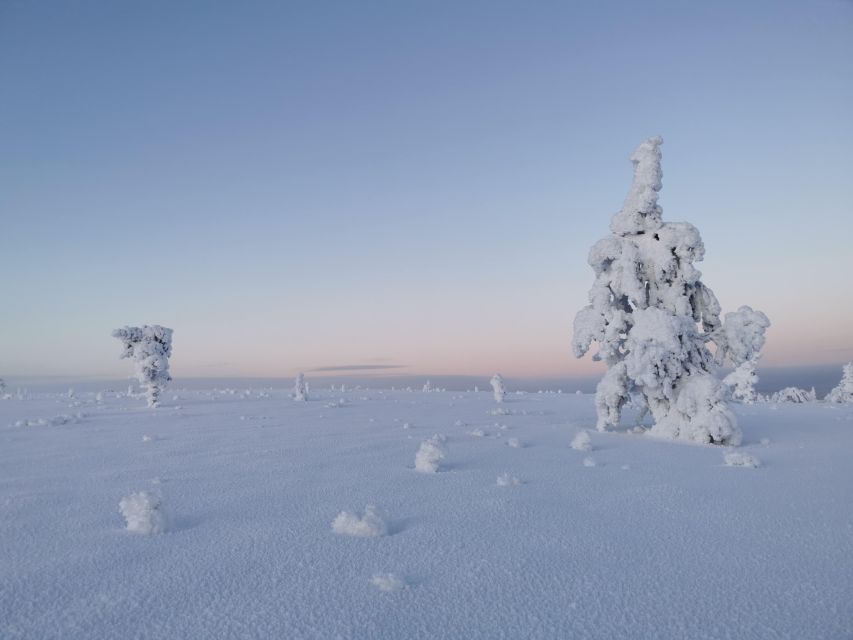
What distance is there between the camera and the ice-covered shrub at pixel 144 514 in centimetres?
505

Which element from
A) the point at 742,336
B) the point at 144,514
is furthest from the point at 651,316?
the point at 144,514

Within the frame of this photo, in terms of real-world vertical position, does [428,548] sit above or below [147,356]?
below

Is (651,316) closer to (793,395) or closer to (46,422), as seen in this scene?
(46,422)

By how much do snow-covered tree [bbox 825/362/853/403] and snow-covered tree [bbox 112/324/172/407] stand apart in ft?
166

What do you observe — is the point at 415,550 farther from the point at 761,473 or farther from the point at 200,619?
the point at 761,473

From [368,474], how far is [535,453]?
3833 millimetres

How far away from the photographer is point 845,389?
42562 mm

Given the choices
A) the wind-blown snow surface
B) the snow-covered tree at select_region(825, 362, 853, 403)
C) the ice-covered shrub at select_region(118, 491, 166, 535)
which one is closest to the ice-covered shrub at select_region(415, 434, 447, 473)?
the wind-blown snow surface

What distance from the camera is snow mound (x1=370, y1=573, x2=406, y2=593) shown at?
12.9 feet

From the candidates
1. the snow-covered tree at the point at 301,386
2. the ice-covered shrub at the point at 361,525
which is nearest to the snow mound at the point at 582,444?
the ice-covered shrub at the point at 361,525

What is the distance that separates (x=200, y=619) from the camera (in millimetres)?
3445

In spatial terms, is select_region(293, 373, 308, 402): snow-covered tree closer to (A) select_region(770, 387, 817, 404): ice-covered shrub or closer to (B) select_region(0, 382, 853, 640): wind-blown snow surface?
(B) select_region(0, 382, 853, 640): wind-blown snow surface

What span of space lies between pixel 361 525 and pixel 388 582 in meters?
1.17

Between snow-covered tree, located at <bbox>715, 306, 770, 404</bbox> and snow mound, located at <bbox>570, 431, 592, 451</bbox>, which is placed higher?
snow-covered tree, located at <bbox>715, 306, 770, 404</bbox>
